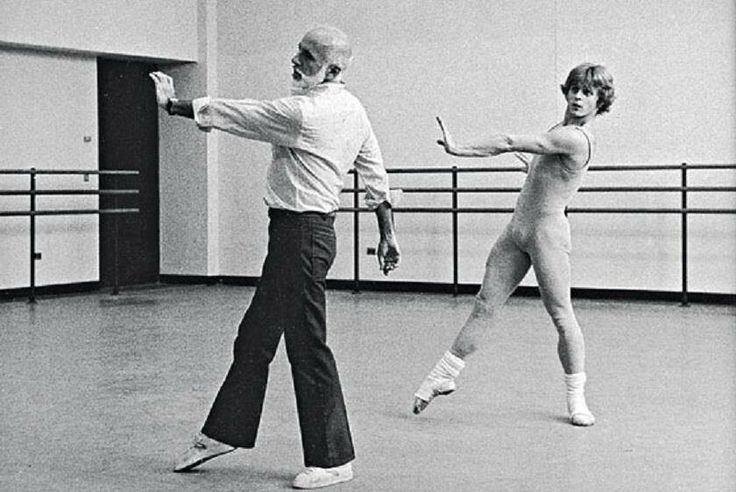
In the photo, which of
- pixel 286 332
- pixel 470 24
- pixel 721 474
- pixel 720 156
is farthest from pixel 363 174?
pixel 470 24

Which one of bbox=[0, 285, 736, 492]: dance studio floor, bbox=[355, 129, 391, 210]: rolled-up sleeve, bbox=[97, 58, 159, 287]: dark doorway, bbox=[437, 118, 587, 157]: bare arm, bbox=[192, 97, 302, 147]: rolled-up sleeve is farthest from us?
bbox=[97, 58, 159, 287]: dark doorway

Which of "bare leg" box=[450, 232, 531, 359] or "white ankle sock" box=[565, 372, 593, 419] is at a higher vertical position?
"bare leg" box=[450, 232, 531, 359]

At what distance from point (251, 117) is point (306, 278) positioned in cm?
53

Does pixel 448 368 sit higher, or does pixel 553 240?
pixel 553 240

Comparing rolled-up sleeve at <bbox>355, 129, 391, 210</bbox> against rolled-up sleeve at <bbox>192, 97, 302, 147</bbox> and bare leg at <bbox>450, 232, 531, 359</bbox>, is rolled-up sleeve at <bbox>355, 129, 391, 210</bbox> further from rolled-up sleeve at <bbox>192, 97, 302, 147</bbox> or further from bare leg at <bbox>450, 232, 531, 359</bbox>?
bare leg at <bbox>450, 232, 531, 359</bbox>

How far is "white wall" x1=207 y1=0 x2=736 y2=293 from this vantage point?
9047mm

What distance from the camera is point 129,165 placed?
11.1 m

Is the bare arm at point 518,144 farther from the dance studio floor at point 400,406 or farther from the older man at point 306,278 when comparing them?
the dance studio floor at point 400,406

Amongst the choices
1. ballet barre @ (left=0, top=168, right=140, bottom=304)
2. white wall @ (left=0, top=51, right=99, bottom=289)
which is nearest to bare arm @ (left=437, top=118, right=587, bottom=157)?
ballet barre @ (left=0, top=168, right=140, bottom=304)

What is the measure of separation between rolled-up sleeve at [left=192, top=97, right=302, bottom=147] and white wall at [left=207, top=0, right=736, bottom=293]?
6.16 meters

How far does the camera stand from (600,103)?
4.51m

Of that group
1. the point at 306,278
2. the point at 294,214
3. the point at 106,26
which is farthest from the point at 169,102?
the point at 106,26

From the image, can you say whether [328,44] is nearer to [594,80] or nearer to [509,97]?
[594,80]

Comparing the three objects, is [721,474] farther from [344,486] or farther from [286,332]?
[286,332]
